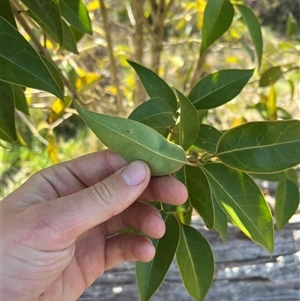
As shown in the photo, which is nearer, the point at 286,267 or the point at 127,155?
the point at 127,155

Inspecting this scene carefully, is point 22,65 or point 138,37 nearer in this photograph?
point 22,65

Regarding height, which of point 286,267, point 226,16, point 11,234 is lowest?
point 286,267

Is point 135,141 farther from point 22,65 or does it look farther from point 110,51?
point 110,51

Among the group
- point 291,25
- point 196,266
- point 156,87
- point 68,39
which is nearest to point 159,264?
point 196,266

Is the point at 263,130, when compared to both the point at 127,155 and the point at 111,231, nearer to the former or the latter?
the point at 127,155

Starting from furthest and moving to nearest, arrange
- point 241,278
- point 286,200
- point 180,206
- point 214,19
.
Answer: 1. point 241,278
2. point 286,200
3. point 214,19
4. point 180,206

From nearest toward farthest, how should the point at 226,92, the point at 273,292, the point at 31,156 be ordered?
the point at 226,92, the point at 273,292, the point at 31,156

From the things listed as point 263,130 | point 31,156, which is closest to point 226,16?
point 263,130

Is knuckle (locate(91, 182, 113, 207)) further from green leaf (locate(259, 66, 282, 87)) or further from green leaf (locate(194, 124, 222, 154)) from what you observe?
green leaf (locate(259, 66, 282, 87))

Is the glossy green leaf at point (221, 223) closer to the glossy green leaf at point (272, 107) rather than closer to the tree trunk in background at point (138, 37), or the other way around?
the glossy green leaf at point (272, 107)
